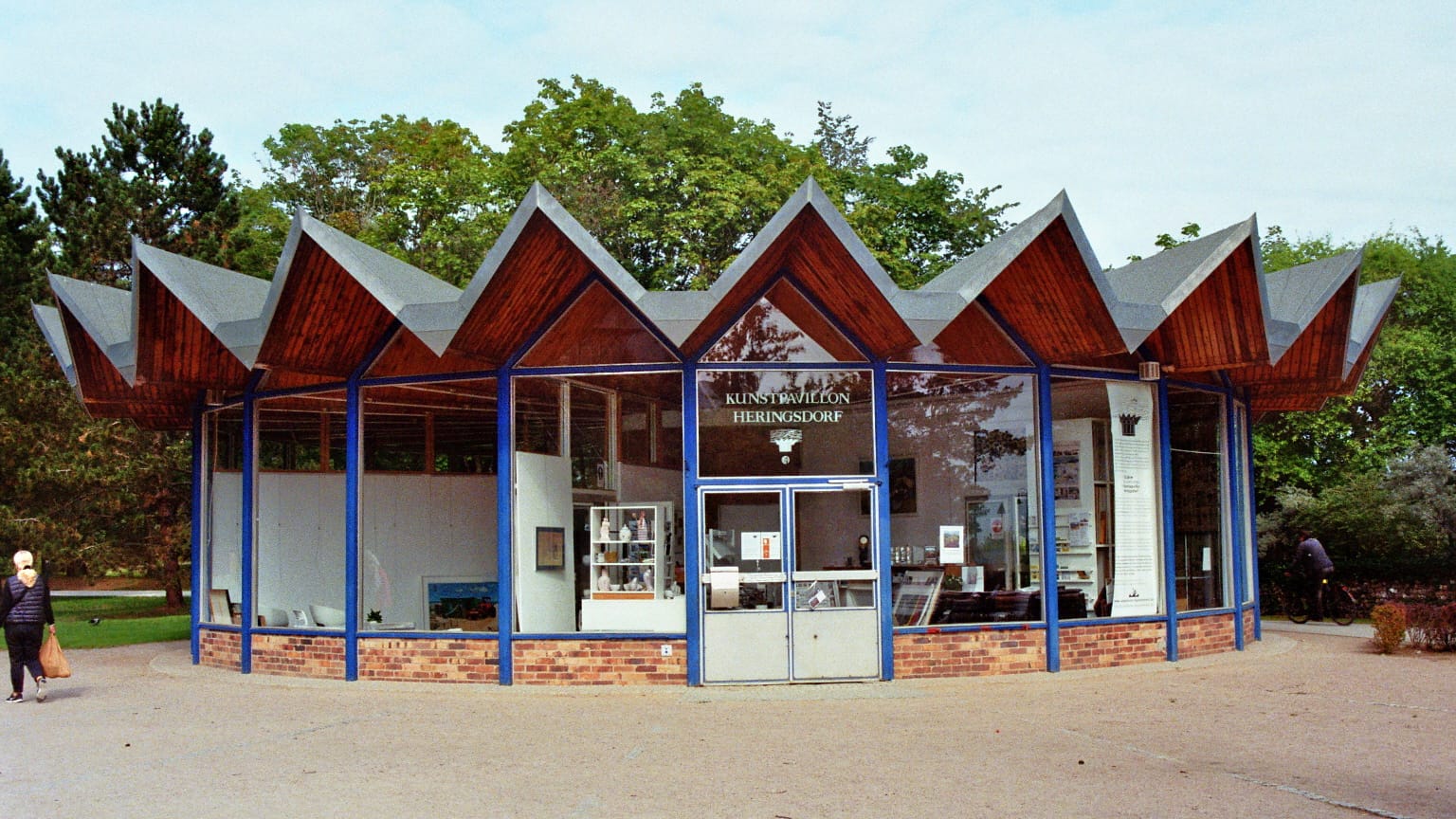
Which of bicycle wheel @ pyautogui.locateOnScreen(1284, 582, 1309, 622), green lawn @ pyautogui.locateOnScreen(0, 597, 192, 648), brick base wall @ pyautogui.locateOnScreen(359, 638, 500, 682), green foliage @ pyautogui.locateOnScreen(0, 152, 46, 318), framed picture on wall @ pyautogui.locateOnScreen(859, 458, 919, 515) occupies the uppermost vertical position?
green foliage @ pyautogui.locateOnScreen(0, 152, 46, 318)

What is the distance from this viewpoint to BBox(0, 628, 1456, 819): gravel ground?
24.7 ft

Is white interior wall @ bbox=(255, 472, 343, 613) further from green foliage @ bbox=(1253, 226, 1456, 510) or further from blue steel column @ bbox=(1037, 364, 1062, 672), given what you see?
green foliage @ bbox=(1253, 226, 1456, 510)

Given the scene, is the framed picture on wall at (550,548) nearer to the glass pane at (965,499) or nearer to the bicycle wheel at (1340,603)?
the glass pane at (965,499)

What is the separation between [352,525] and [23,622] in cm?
322

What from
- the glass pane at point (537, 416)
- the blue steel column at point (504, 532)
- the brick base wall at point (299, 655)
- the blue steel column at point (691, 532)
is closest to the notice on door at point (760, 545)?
the blue steel column at point (691, 532)

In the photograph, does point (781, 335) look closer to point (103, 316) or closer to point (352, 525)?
point (352, 525)

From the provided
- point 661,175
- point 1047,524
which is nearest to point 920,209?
point 661,175

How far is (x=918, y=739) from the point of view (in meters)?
9.63

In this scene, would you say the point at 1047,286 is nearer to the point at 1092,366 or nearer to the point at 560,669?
the point at 1092,366

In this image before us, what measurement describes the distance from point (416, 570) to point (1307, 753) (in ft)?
31.5

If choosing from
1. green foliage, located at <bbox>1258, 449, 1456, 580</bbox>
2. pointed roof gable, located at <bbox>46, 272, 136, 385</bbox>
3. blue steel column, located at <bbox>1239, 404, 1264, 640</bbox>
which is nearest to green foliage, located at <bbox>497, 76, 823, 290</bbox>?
green foliage, located at <bbox>1258, 449, 1456, 580</bbox>

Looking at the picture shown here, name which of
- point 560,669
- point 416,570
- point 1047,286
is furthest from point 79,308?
point 1047,286

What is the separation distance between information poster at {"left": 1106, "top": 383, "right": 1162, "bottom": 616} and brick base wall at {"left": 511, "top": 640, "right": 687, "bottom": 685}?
4.91 metres

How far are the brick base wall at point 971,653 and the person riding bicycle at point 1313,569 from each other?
8738 millimetres
